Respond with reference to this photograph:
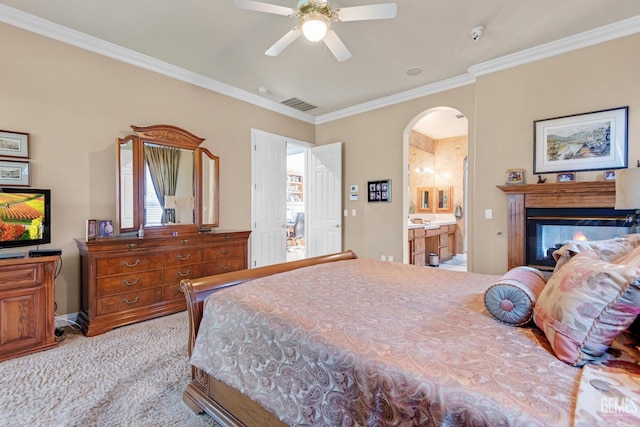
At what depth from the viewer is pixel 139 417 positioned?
1.69m

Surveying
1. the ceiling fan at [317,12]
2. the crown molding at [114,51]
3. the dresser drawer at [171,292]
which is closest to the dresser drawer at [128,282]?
the dresser drawer at [171,292]

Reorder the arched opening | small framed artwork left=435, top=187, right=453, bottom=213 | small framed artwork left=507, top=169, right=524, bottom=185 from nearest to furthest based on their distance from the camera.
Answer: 1. small framed artwork left=507, top=169, right=524, bottom=185
2. the arched opening
3. small framed artwork left=435, top=187, right=453, bottom=213

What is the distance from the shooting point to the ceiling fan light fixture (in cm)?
227

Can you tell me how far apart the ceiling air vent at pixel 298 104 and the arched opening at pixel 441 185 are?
8.56 ft

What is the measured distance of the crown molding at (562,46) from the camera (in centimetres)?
291

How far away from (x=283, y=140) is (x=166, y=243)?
108 inches

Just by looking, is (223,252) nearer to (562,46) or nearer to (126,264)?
(126,264)

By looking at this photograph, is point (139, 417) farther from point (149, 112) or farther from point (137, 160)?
→ point (149, 112)

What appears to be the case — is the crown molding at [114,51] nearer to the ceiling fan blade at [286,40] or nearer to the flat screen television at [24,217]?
the flat screen television at [24,217]

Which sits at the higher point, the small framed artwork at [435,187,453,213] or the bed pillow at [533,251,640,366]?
the small framed artwork at [435,187,453,213]

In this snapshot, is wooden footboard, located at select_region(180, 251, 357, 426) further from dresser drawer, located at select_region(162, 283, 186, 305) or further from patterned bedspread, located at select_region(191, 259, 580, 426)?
dresser drawer, located at select_region(162, 283, 186, 305)

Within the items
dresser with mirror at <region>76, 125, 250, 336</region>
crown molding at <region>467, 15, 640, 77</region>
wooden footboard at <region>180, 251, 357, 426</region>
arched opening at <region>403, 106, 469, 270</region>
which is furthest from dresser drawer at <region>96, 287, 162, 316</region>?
arched opening at <region>403, 106, 469, 270</region>

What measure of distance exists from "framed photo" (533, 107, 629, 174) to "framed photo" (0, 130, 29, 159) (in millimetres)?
5331

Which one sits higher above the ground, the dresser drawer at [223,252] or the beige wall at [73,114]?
the beige wall at [73,114]
